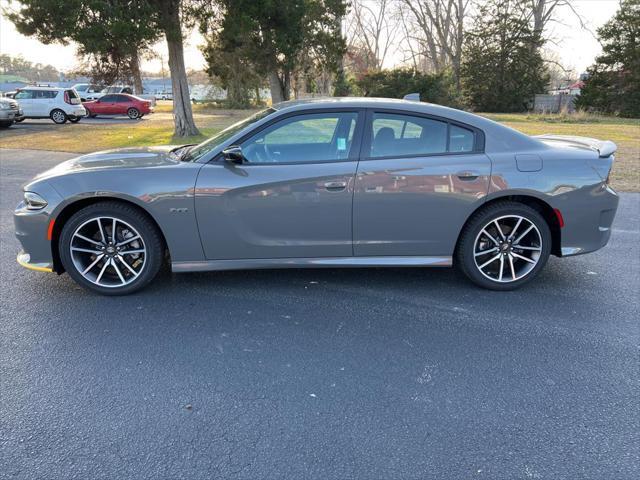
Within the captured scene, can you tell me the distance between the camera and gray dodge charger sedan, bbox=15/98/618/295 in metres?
3.73

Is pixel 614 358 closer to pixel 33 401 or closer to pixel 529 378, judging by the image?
pixel 529 378

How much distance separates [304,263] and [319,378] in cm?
126

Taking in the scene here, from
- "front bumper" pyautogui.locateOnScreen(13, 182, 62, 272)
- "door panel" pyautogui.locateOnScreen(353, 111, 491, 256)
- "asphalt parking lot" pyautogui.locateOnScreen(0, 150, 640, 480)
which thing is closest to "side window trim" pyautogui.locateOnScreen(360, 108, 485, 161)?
"door panel" pyautogui.locateOnScreen(353, 111, 491, 256)

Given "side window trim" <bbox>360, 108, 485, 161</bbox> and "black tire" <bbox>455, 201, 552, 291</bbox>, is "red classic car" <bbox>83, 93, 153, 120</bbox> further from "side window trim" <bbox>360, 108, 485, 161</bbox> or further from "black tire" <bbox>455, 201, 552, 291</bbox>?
"black tire" <bbox>455, 201, 552, 291</bbox>

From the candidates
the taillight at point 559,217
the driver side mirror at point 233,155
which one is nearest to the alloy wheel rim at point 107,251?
the driver side mirror at point 233,155

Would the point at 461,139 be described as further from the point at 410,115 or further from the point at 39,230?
the point at 39,230

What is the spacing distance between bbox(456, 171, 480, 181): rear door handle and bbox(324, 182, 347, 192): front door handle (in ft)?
3.00

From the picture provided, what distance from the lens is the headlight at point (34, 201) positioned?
146 inches

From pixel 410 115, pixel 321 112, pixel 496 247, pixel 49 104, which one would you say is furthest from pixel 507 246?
pixel 49 104

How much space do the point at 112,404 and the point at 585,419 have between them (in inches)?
98.4

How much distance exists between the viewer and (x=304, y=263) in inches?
155

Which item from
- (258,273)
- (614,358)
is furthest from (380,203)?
(614,358)

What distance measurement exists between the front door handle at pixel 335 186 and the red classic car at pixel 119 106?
27.8 m

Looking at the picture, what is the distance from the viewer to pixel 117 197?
3.73 m
